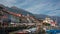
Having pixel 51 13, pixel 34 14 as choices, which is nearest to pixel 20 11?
pixel 34 14

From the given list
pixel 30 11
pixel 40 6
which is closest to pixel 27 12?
pixel 30 11

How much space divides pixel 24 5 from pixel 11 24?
40cm

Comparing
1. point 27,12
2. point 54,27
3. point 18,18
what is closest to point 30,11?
point 27,12

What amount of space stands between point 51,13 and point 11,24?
2.34 feet

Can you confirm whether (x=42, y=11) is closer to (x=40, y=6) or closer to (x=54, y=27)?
(x=40, y=6)

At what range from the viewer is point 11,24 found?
8.94 feet

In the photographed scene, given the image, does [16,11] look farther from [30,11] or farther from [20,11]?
[30,11]

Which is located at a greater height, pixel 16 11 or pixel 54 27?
pixel 16 11

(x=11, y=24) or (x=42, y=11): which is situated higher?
(x=42, y=11)

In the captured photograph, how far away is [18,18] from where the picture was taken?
9.09ft

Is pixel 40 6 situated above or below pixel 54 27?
above

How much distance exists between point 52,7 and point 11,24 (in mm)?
768

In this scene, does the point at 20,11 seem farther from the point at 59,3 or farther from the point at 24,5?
the point at 59,3

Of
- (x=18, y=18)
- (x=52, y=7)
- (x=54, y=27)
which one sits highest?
(x=52, y=7)
